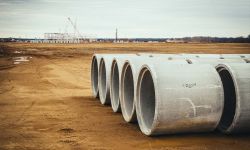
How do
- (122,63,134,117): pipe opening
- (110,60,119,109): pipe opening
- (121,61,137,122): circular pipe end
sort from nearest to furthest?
(121,61,137,122): circular pipe end → (122,63,134,117): pipe opening → (110,60,119,109): pipe opening

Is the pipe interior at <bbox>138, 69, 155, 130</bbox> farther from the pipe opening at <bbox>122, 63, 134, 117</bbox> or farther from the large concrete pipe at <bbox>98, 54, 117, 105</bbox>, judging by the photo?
the large concrete pipe at <bbox>98, 54, 117, 105</bbox>

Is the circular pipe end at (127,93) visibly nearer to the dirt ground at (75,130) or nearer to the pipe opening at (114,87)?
the dirt ground at (75,130)

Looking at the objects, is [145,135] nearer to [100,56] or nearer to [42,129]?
[42,129]

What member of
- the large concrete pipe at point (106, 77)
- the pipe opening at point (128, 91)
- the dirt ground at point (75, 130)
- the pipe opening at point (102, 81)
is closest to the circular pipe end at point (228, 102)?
the dirt ground at point (75, 130)

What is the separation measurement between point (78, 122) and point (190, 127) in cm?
286

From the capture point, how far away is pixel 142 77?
6.77 metres

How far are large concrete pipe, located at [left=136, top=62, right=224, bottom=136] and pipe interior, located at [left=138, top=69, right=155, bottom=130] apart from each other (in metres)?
0.61

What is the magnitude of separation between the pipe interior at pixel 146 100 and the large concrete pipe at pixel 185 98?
1.99ft

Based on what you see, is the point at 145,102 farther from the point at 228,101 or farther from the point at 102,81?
the point at 102,81

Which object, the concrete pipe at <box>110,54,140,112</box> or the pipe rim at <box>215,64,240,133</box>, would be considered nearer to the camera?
the pipe rim at <box>215,64,240,133</box>

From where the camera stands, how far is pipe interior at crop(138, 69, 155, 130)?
6.82 m

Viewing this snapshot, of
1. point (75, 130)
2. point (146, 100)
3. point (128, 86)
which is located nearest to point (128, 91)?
point (128, 86)

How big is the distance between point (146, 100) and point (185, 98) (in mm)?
1505

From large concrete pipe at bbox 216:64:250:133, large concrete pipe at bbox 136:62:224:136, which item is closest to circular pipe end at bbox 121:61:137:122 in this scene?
large concrete pipe at bbox 136:62:224:136
